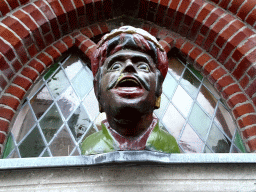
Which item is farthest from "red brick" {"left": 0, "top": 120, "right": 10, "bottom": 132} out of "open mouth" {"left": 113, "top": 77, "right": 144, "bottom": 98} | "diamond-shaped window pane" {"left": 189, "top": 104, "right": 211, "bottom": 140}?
"diamond-shaped window pane" {"left": 189, "top": 104, "right": 211, "bottom": 140}

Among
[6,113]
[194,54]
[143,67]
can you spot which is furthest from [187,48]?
[6,113]

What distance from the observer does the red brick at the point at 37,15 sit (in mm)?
2510

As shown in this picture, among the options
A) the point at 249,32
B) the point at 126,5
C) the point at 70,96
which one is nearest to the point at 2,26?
the point at 70,96

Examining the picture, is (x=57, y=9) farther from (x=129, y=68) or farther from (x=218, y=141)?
(x=218, y=141)

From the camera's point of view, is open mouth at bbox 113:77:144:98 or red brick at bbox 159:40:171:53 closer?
open mouth at bbox 113:77:144:98

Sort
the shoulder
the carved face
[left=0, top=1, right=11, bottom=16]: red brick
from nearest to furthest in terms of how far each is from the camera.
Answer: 1. the carved face
2. the shoulder
3. [left=0, top=1, right=11, bottom=16]: red brick

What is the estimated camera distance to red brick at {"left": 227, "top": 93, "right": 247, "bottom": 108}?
242cm

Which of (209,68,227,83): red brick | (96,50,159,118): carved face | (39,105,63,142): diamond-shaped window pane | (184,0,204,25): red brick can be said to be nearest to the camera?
(96,50,159,118): carved face

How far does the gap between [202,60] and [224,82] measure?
30 cm

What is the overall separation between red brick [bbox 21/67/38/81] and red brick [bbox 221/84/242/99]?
1608 mm

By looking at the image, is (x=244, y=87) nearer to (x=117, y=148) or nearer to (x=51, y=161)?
(x=117, y=148)

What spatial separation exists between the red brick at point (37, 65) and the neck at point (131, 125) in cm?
123

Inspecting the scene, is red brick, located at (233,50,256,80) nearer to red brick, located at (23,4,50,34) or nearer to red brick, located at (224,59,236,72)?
red brick, located at (224,59,236,72)

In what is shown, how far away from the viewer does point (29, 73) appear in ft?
8.08
